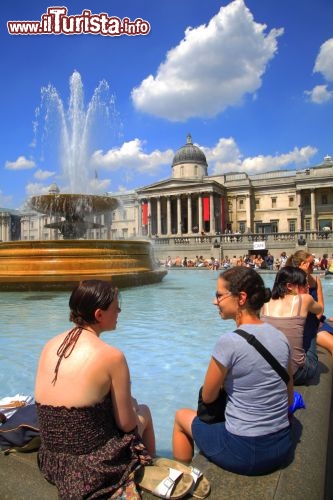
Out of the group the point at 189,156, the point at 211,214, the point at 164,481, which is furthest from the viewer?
the point at 189,156

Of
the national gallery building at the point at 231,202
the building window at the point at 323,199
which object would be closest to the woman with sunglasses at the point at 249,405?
the national gallery building at the point at 231,202

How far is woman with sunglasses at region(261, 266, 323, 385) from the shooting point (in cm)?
319

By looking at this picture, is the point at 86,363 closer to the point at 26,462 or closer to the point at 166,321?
the point at 26,462

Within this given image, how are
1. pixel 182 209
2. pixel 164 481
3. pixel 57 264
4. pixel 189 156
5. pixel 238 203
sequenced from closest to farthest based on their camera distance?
1. pixel 164 481
2. pixel 57 264
3. pixel 238 203
4. pixel 182 209
5. pixel 189 156

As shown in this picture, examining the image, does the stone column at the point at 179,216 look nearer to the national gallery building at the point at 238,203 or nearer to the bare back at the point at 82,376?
the national gallery building at the point at 238,203

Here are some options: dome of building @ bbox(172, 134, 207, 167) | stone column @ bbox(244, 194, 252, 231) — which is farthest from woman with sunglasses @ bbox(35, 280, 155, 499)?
dome of building @ bbox(172, 134, 207, 167)

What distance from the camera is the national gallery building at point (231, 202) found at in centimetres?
5975

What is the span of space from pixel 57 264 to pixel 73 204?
339 centimetres

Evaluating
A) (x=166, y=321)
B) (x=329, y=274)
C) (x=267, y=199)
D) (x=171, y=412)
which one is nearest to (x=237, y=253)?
(x=329, y=274)

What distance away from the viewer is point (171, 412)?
3.35m

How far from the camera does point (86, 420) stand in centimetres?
182

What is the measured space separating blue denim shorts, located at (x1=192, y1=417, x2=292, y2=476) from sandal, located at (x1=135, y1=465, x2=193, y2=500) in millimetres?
292

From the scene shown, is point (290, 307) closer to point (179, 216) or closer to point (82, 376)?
point (82, 376)

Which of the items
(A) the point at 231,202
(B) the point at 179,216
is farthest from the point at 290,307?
(A) the point at 231,202
